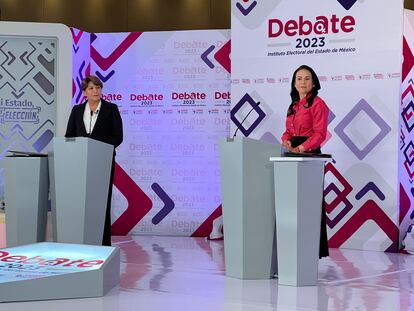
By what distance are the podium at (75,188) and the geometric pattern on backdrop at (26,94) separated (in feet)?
9.20

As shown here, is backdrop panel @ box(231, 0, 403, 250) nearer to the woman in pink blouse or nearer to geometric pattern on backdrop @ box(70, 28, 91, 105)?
the woman in pink blouse

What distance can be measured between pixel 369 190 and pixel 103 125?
8.84ft

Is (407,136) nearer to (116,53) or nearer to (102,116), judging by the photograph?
(102,116)

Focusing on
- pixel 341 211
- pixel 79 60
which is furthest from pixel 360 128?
pixel 79 60

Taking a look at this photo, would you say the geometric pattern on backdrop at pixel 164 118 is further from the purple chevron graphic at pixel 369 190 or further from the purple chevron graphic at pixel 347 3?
the purple chevron graphic at pixel 369 190

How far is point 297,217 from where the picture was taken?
14.6 feet

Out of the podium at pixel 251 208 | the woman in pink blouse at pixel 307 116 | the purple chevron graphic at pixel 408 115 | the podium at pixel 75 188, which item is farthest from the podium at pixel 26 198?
the purple chevron graphic at pixel 408 115

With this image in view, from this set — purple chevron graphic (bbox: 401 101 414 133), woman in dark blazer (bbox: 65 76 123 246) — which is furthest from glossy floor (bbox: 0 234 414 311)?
purple chevron graphic (bbox: 401 101 414 133)

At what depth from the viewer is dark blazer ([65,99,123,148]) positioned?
18.0 ft

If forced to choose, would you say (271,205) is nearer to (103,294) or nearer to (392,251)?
(103,294)

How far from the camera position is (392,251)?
6641mm

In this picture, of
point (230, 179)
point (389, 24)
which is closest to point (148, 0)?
point (389, 24)

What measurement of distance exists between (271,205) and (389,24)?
276 centimetres

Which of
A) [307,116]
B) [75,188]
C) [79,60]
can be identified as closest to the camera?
[75,188]
